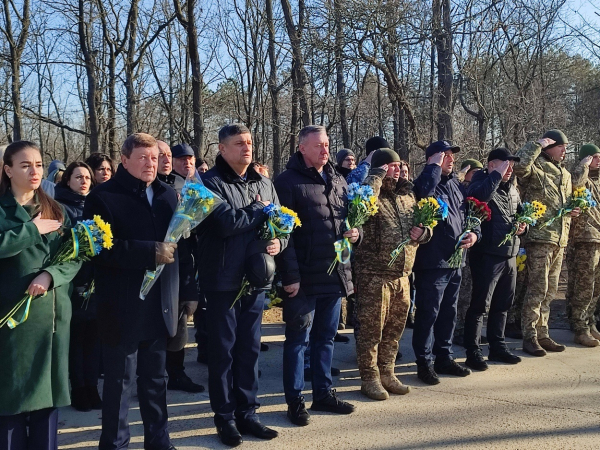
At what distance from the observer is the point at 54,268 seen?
133 inches

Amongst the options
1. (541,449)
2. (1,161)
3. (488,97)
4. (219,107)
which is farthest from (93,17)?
(541,449)

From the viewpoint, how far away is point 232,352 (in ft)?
14.1

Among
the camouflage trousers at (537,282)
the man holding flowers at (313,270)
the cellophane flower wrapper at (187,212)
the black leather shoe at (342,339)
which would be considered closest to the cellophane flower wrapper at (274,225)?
the man holding flowers at (313,270)

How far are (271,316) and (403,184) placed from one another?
448 cm

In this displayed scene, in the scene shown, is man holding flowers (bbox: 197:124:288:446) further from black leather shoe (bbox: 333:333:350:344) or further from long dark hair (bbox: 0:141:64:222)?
black leather shoe (bbox: 333:333:350:344)

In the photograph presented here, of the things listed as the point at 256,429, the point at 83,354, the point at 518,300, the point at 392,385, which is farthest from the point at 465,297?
the point at 83,354

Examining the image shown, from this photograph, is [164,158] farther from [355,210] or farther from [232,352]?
[232,352]

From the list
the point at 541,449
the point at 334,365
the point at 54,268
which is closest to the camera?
the point at 54,268

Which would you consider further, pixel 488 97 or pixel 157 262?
pixel 488 97

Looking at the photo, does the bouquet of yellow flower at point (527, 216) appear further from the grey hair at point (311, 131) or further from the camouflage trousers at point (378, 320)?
the grey hair at point (311, 131)

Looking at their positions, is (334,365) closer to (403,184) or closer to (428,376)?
(428,376)

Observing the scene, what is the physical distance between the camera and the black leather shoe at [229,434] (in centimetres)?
409

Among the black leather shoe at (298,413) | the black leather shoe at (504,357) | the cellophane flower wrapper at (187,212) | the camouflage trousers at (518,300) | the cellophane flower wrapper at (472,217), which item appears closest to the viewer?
the cellophane flower wrapper at (187,212)

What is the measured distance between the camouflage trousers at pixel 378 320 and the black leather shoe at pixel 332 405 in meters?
0.49
